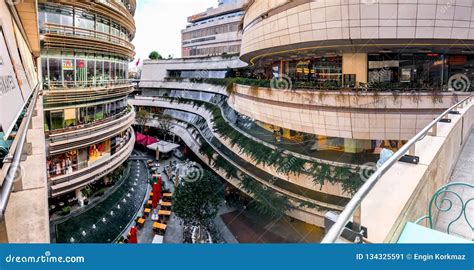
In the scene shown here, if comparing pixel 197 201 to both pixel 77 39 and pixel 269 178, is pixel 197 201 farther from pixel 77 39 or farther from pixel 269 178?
pixel 77 39

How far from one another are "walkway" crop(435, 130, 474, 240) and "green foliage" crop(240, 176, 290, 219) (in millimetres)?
7545

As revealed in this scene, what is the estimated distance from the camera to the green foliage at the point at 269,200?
1278cm

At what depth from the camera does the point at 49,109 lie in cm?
1212

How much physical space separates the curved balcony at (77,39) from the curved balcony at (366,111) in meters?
7.88

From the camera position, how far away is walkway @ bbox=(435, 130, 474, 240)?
291 centimetres

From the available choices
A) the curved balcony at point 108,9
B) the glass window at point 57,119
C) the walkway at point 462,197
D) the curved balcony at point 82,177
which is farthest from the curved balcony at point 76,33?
the walkway at point 462,197

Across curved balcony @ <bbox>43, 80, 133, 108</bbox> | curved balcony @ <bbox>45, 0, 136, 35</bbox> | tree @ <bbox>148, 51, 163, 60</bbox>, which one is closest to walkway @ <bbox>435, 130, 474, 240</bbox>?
curved balcony @ <bbox>43, 80, 133, 108</bbox>

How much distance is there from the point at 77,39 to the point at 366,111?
34.8 feet

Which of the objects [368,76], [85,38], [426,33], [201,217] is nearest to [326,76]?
[368,76]

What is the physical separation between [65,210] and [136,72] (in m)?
37.6

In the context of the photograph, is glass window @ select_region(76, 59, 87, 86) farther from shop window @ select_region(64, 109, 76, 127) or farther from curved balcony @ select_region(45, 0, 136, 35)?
curved balcony @ select_region(45, 0, 136, 35)

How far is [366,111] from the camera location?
11.0 meters

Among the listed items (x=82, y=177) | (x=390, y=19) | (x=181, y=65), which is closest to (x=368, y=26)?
(x=390, y=19)

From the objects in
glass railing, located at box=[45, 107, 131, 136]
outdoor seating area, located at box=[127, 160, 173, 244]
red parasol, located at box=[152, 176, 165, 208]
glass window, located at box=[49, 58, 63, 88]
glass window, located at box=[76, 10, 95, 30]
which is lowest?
outdoor seating area, located at box=[127, 160, 173, 244]
